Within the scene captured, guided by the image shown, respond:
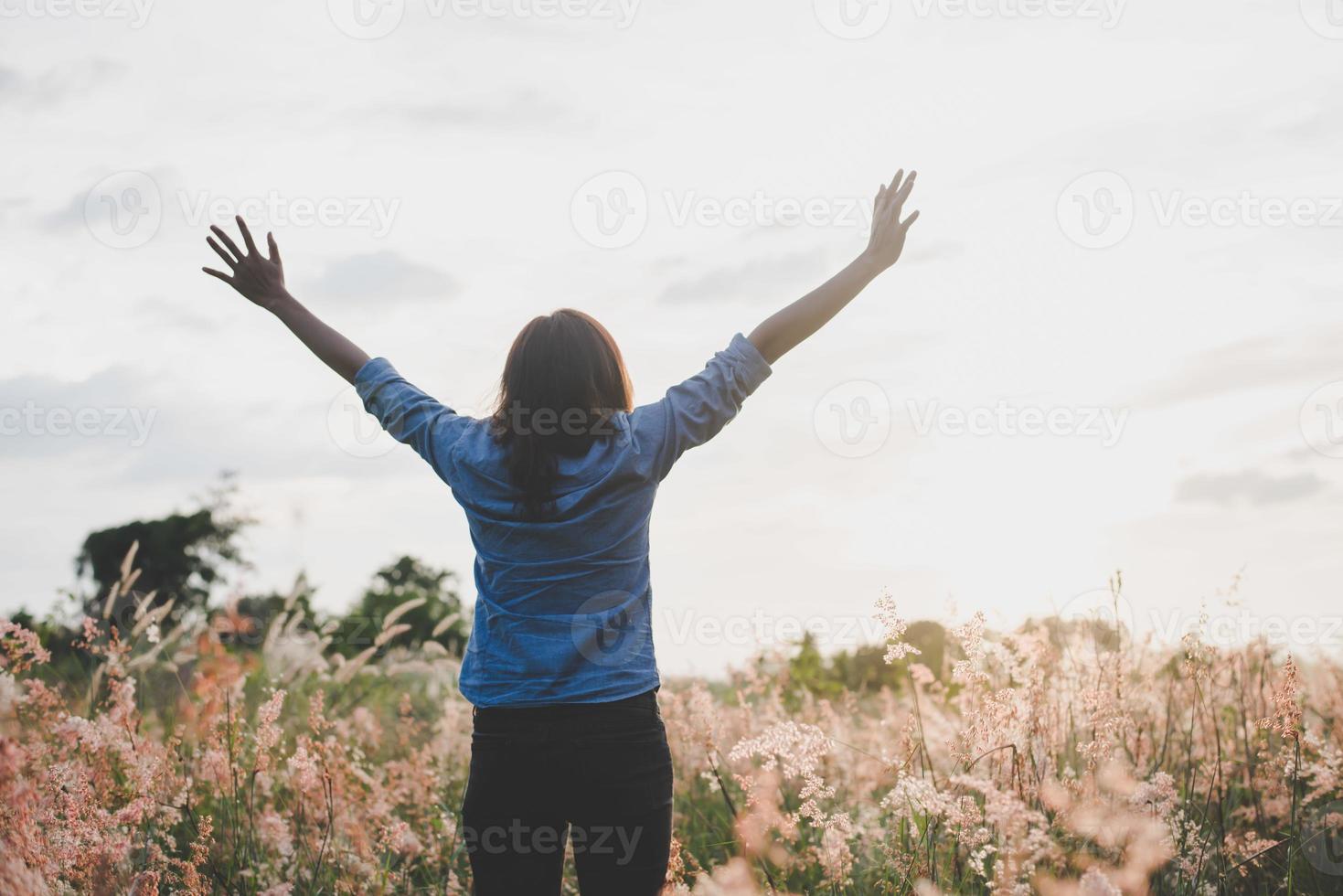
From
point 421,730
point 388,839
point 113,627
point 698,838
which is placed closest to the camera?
point 388,839

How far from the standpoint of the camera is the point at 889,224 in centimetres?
322

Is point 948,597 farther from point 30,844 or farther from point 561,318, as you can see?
point 30,844

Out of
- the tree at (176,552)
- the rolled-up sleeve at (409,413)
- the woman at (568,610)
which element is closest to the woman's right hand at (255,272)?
the rolled-up sleeve at (409,413)

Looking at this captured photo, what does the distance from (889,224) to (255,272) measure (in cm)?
208

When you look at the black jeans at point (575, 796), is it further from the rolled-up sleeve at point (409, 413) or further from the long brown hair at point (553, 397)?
the rolled-up sleeve at point (409, 413)

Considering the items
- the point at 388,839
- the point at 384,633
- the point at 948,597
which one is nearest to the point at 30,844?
the point at 388,839

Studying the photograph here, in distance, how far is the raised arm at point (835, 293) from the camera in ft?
9.64

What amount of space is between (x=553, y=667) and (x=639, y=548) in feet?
1.28

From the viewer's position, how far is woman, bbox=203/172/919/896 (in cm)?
259

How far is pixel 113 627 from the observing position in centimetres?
445

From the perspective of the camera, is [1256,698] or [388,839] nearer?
[388,839]

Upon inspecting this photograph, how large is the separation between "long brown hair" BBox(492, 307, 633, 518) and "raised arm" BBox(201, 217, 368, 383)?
73 centimetres

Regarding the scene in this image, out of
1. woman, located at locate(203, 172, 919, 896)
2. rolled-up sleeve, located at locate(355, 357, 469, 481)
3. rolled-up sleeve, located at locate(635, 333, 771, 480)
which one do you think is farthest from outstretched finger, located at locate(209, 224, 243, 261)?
rolled-up sleeve, located at locate(635, 333, 771, 480)

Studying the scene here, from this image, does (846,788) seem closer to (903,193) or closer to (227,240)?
(903,193)
